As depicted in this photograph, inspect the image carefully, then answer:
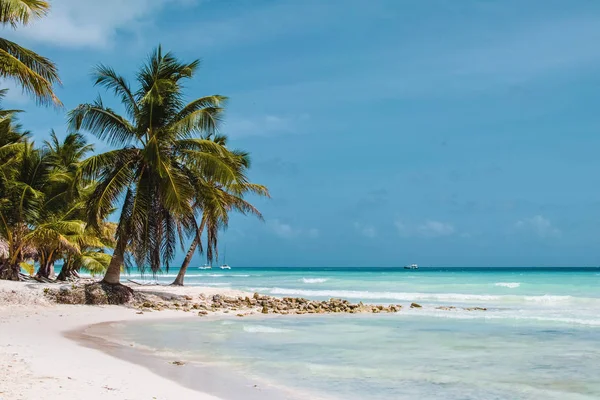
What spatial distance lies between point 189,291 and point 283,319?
270 inches

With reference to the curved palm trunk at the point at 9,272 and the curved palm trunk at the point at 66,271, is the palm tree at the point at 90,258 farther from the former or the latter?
the curved palm trunk at the point at 9,272

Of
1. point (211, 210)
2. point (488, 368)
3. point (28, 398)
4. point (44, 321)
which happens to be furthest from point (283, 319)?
point (28, 398)

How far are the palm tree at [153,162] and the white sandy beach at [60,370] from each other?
15.7ft

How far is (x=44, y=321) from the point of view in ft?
46.6

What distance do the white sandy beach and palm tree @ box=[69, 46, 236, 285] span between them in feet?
15.7

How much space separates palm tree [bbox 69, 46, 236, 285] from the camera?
1873 centimetres

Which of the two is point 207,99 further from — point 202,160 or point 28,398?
point 28,398

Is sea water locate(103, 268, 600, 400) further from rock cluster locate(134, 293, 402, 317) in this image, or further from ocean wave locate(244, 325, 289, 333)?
rock cluster locate(134, 293, 402, 317)

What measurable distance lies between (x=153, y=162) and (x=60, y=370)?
11273 mm

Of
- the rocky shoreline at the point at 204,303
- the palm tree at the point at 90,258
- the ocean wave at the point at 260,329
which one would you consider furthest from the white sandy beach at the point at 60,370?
the palm tree at the point at 90,258

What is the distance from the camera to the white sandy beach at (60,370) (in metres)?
6.45

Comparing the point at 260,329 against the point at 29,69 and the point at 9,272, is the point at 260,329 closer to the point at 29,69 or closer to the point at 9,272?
the point at 29,69

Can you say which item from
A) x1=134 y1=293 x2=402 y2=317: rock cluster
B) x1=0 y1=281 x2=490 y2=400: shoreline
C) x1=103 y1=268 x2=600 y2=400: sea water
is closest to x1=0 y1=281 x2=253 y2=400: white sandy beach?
x1=0 y1=281 x2=490 y2=400: shoreline

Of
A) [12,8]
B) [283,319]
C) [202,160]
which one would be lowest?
[283,319]
